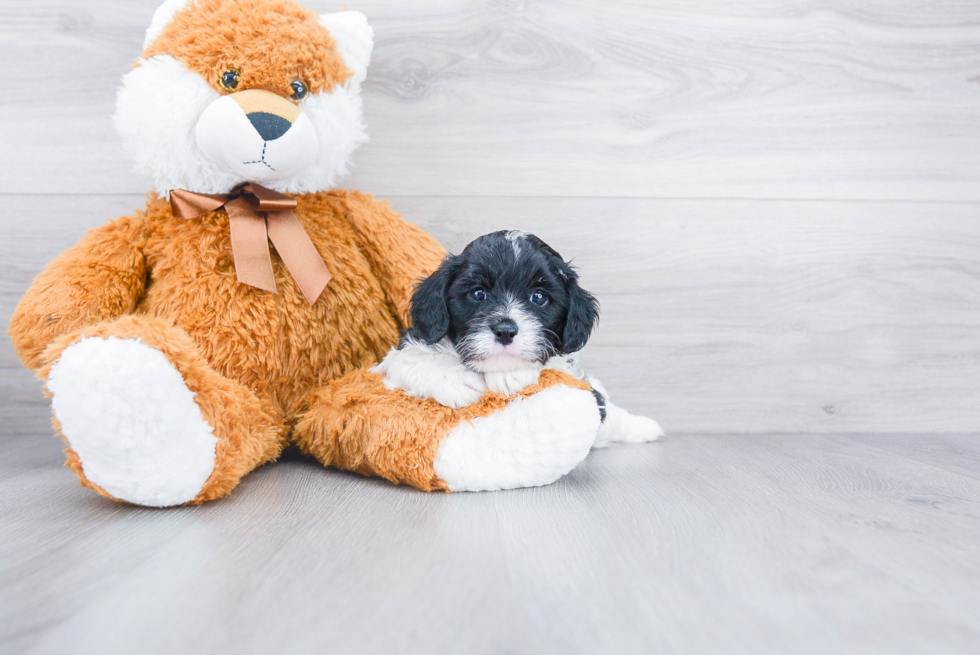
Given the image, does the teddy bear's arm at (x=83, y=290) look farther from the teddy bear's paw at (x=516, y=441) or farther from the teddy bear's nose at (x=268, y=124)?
the teddy bear's paw at (x=516, y=441)

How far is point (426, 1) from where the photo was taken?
5.03ft

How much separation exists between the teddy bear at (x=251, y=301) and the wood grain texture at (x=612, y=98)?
304 millimetres

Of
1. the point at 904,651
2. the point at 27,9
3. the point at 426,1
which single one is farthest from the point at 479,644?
the point at 27,9

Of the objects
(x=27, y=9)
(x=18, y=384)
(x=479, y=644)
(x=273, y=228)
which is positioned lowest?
(x=18, y=384)

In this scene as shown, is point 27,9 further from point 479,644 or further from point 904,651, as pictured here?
point 904,651

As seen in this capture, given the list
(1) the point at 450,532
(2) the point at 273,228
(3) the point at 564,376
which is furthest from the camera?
(2) the point at 273,228

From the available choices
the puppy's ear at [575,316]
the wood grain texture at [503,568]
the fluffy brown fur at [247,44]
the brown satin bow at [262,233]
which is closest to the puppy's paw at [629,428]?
the wood grain texture at [503,568]

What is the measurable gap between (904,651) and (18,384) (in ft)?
5.88

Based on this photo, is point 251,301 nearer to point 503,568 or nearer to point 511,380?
Answer: point 511,380

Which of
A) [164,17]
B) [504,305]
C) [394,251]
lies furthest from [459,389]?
[164,17]

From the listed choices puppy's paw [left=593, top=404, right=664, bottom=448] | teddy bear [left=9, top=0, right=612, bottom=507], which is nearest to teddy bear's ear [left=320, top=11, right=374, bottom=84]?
teddy bear [left=9, top=0, right=612, bottom=507]

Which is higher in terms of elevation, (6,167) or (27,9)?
(27,9)

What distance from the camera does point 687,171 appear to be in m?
1.60

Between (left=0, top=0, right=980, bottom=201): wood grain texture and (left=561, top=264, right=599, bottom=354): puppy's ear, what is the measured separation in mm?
518
